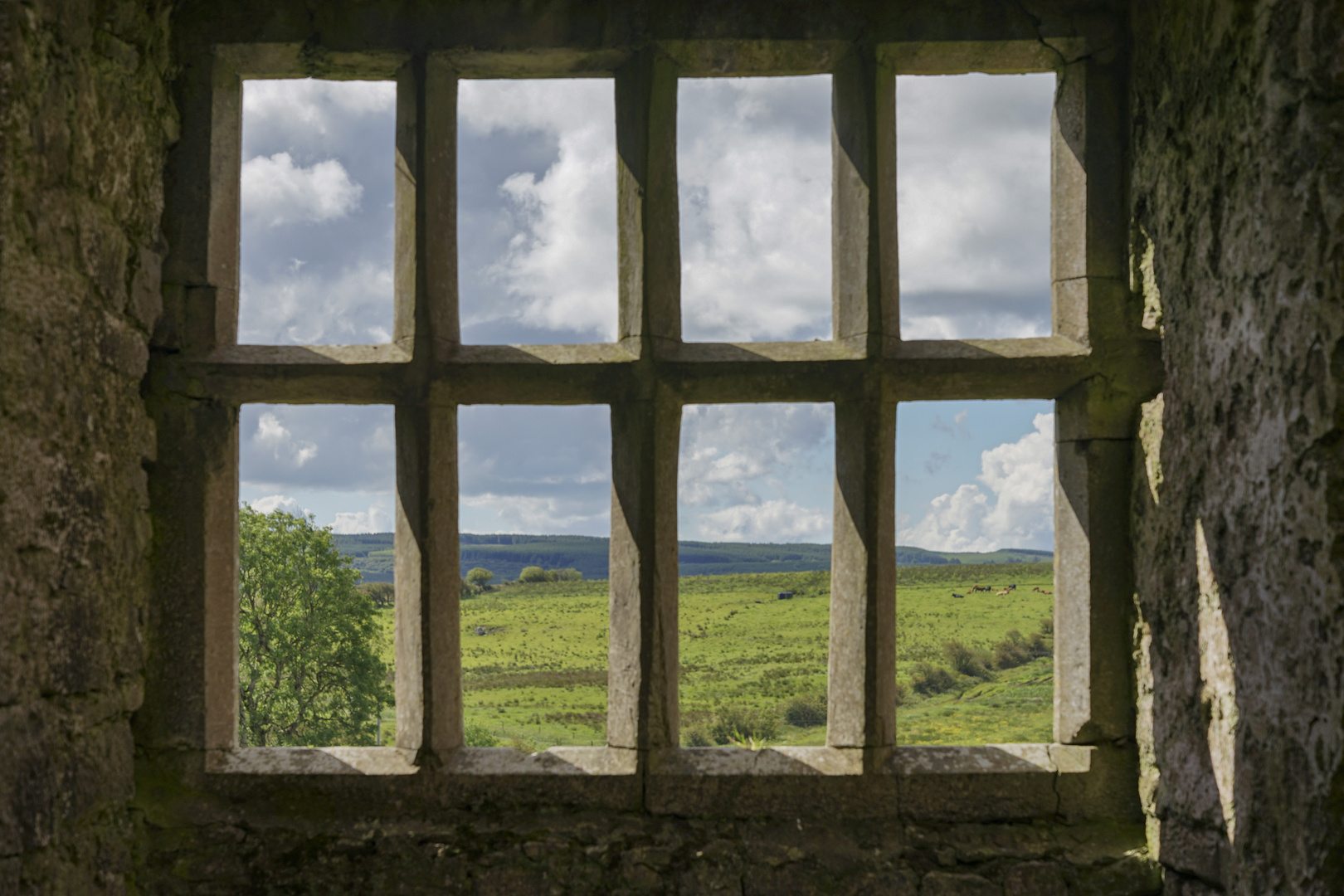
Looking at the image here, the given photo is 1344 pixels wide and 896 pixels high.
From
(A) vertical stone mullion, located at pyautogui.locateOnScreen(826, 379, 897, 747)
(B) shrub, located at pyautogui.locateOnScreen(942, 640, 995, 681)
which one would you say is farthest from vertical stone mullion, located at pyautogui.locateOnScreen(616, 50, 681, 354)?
(B) shrub, located at pyautogui.locateOnScreen(942, 640, 995, 681)

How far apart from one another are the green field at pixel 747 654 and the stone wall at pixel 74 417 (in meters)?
11.4

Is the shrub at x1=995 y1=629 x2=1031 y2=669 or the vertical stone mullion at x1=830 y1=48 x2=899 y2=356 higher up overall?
the vertical stone mullion at x1=830 y1=48 x2=899 y2=356

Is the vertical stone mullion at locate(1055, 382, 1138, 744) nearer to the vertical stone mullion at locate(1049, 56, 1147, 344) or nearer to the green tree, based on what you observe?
the vertical stone mullion at locate(1049, 56, 1147, 344)

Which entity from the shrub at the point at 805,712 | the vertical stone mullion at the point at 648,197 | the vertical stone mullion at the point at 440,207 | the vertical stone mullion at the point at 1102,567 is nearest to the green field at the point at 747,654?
the shrub at the point at 805,712

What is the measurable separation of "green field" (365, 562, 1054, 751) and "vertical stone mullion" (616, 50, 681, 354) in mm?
10826

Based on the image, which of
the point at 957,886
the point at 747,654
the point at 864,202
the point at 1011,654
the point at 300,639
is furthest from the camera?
the point at 747,654

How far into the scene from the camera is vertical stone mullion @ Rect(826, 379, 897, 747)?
2.74m

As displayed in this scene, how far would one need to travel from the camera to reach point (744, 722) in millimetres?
15406

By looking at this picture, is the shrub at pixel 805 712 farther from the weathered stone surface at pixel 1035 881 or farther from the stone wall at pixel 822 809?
the stone wall at pixel 822 809

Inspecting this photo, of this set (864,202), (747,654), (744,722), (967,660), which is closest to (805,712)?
(744,722)

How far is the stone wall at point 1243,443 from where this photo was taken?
182cm

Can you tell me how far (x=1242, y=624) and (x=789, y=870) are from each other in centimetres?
146

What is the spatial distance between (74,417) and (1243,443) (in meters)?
3.18

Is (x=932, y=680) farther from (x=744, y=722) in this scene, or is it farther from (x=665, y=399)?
(x=665, y=399)
